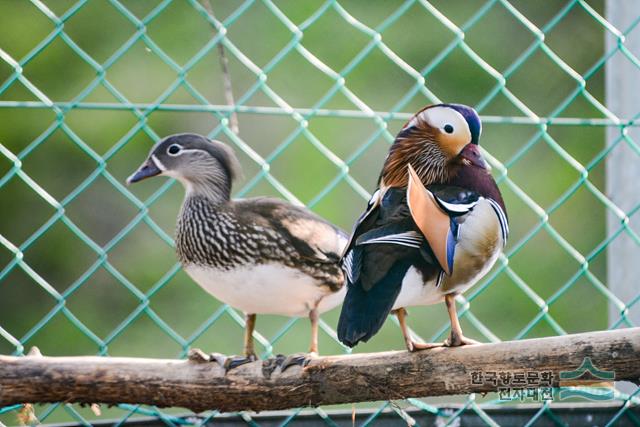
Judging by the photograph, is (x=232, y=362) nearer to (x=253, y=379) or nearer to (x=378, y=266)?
(x=253, y=379)

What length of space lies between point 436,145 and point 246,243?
0.37 meters

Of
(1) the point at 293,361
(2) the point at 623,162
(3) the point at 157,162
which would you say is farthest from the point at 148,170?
(2) the point at 623,162

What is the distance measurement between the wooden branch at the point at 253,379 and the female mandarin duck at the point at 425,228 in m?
0.05

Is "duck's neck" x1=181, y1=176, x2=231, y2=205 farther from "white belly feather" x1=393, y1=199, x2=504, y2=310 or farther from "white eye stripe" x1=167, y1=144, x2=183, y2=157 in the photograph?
"white belly feather" x1=393, y1=199, x2=504, y2=310

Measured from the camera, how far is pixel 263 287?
178cm

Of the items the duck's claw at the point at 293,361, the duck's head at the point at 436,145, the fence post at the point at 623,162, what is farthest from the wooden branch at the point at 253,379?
the fence post at the point at 623,162

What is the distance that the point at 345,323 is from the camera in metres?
1.44

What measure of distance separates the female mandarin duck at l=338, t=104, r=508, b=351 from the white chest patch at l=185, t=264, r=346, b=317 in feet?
0.67

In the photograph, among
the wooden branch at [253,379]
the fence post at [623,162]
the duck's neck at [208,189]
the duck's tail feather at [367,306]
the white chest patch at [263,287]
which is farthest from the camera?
the fence post at [623,162]

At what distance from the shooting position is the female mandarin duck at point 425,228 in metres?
1.47

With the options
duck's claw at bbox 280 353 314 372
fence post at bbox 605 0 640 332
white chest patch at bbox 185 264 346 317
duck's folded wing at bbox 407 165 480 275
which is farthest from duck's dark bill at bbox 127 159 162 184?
fence post at bbox 605 0 640 332

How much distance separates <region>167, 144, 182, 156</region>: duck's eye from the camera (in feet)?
6.05

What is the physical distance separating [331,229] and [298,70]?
2.45 metres

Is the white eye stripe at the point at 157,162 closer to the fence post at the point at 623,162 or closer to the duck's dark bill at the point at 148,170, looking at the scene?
the duck's dark bill at the point at 148,170
